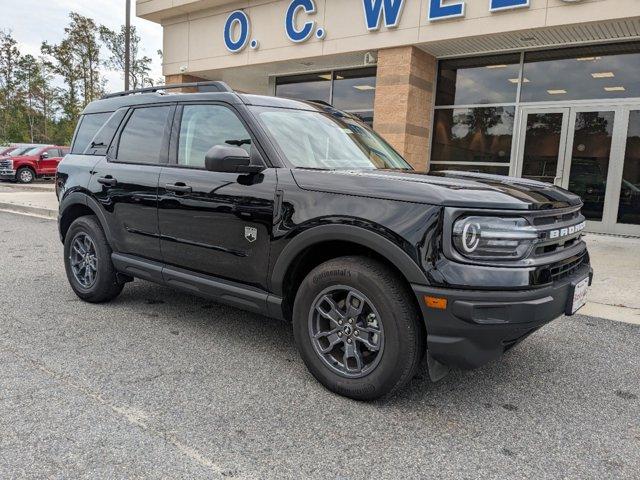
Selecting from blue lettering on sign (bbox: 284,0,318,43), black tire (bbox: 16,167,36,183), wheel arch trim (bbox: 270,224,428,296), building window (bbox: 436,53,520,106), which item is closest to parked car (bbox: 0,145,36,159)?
black tire (bbox: 16,167,36,183)

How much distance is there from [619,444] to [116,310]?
3872 millimetres

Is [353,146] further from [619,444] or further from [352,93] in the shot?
[352,93]

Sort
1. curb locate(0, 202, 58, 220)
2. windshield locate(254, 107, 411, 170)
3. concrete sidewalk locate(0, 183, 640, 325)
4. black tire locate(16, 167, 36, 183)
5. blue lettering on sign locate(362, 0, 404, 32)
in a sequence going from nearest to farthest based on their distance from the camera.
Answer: windshield locate(254, 107, 411, 170) → concrete sidewalk locate(0, 183, 640, 325) → blue lettering on sign locate(362, 0, 404, 32) → curb locate(0, 202, 58, 220) → black tire locate(16, 167, 36, 183)

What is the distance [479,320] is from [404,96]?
30.1ft

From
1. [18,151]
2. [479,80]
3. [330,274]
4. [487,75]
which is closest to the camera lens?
[330,274]

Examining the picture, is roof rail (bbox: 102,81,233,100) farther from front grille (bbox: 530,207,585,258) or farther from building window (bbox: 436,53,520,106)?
building window (bbox: 436,53,520,106)

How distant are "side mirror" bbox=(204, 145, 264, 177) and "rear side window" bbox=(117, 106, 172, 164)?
106 centimetres

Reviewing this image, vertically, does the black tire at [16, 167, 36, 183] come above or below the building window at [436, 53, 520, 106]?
below

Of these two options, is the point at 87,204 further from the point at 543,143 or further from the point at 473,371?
the point at 543,143

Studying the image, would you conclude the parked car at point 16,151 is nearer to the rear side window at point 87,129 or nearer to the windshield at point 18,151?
the windshield at point 18,151

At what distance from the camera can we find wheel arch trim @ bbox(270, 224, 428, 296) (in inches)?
103

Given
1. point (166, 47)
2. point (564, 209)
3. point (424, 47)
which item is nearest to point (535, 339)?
point (564, 209)

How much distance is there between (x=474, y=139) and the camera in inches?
449

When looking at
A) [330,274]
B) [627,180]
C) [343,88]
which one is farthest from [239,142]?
[343,88]
